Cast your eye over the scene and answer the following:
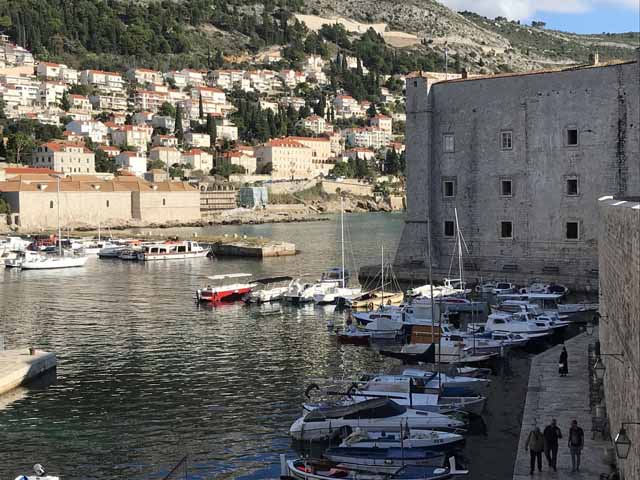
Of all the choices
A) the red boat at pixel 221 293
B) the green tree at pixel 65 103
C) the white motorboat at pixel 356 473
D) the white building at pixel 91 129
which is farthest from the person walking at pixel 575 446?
the green tree at pixel 65 103

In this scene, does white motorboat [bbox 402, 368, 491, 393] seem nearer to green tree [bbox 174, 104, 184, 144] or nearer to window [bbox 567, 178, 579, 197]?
window [bbox 567, 178, 579, 197]

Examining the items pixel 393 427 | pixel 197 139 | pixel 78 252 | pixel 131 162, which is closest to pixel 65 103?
pixel 197 139

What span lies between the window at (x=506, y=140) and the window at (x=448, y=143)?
1.95 metres

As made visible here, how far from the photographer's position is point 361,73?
627 feet

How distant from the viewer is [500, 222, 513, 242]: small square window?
32.4 metres

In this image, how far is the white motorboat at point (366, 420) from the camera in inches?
570

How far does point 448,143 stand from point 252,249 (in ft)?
70.6

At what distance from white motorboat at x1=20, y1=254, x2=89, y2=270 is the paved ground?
30.8 meters

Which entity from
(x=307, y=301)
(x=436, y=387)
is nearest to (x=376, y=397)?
(x=436, y=387)

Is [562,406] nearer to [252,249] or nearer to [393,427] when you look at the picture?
[393,427]

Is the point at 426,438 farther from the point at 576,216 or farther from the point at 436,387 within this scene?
the point at 576,216

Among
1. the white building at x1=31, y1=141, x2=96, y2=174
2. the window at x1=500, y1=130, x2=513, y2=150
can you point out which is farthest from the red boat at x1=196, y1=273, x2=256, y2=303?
the white building at x1=31, y1=141, x2=96, y2=174

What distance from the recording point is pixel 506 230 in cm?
3256

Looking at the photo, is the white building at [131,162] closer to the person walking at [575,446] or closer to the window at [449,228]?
the window at [449,228]
